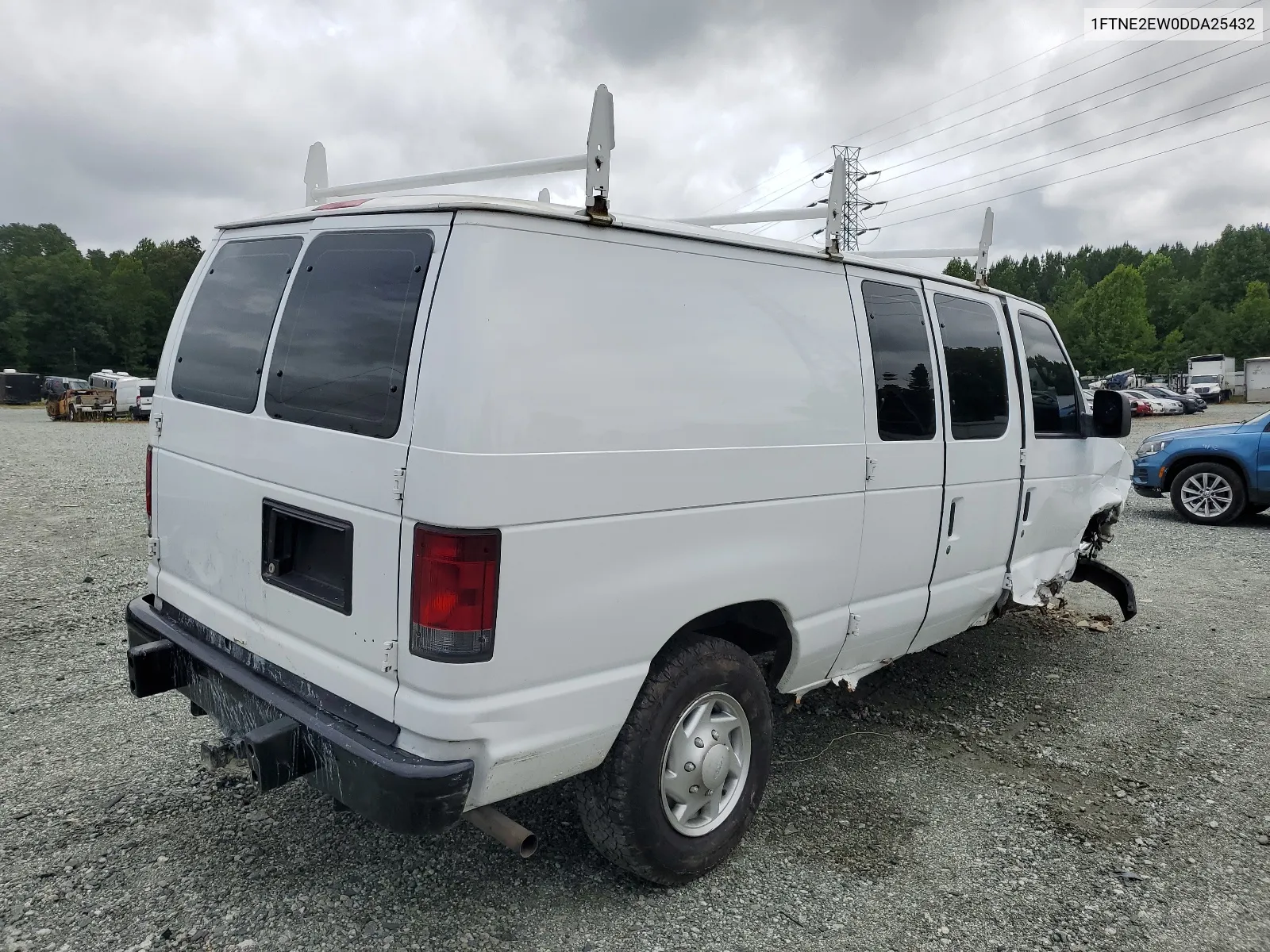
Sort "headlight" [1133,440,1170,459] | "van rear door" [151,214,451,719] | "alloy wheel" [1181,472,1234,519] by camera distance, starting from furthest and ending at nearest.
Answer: "headlight" [1133,440,1170,459], "alloy wheel" [1181,472,1234,519], "van rear door" [151,214,451,719]

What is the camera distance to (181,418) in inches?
128

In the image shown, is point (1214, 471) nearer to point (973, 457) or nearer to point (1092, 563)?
point (1092, 563)

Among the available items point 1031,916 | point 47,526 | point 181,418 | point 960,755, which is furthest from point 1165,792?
point 47,526

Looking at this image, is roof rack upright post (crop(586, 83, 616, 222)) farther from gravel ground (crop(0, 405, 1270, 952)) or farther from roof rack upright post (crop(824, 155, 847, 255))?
gravel ground (crop(0, 405, 1270, 952))

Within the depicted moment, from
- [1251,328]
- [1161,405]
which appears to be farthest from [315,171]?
[1251,328]

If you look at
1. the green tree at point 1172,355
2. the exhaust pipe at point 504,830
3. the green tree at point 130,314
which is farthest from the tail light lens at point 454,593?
the green tree at point 1172,355

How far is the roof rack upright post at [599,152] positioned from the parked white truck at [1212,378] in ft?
196

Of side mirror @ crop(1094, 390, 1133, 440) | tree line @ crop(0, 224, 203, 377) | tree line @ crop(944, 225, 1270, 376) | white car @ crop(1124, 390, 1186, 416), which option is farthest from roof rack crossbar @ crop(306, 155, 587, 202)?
tree line @ crop(0, 224, 203, 377)

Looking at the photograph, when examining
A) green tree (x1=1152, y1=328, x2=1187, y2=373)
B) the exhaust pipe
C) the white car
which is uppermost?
green tree (x1=1152, y1=328, x2=1187, y2=373)

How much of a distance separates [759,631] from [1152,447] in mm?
10192

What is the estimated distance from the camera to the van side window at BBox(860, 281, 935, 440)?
3.54 m

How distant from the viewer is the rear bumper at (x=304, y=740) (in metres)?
2.29

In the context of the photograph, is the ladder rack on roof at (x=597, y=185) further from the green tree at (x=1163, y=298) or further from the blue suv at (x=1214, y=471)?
the green tree at (x=1163, y=298)

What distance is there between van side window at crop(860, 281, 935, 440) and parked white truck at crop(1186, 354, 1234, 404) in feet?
191
